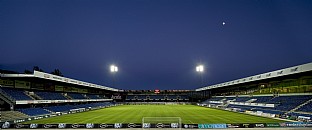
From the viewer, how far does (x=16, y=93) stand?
46.1m

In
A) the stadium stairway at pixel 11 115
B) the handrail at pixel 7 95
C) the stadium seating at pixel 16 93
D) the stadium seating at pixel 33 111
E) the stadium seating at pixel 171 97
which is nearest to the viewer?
the stadium stairway at pixel 11 115

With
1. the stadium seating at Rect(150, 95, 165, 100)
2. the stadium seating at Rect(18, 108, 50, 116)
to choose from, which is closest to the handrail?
the stadium seating at Rect(18, 108, 50, 116)

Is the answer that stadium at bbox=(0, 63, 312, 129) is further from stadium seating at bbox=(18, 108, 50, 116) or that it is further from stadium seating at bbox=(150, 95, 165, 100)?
stadium seating at bbox=(150, 95, 165, 100)

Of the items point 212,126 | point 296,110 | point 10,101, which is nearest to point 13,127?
point 10,101

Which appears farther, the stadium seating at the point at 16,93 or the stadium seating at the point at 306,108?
the stadium seating at the point at 16,93

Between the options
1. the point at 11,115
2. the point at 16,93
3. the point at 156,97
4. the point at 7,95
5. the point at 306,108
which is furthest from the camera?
the point at 156,97

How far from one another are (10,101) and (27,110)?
629cm

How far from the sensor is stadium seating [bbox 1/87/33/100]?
43.6 metres

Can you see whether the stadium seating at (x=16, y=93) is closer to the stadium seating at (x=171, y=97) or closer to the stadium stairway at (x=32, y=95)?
the stadium stairway at (x=32, y=95)

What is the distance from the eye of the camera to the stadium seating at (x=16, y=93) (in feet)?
143

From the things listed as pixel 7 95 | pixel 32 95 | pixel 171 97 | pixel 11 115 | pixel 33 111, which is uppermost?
pixel 7 95

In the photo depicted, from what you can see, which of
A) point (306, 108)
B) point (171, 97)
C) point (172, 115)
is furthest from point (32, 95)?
point (171, 97)

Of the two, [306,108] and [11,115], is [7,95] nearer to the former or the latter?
[11,115]

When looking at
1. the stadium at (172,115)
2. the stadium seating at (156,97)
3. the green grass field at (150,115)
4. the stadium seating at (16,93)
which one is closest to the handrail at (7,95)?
the stadium at (172,115)
